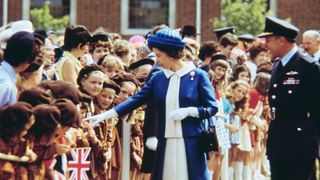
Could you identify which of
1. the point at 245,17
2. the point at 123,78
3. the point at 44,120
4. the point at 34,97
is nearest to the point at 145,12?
the point at 245,17

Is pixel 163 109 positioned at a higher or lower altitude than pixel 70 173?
higher

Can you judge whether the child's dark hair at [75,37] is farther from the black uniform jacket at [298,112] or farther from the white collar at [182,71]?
the black uniform jacket at [298,112]

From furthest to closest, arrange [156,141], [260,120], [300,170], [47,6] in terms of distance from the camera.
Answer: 1. [47,6]
2. [260,120]
3. [156,141]
4. [300,170]

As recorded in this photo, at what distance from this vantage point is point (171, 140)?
10.2 meters

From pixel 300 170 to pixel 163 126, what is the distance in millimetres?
1428

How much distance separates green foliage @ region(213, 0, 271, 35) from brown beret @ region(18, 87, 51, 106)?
24.1 metres

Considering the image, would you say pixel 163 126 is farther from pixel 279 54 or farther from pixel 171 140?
pixel 279 54

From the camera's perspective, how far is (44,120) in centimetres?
823

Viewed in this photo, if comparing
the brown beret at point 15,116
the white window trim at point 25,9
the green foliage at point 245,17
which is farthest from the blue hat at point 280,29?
the white window trim at point 25,9

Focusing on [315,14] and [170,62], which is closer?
[170,62]

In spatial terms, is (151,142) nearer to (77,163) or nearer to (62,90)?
(77,163)

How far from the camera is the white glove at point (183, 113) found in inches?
394

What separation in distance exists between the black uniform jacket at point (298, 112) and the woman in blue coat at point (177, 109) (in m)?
0.70

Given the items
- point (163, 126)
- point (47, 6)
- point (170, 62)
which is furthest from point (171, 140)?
point (47, 6)
